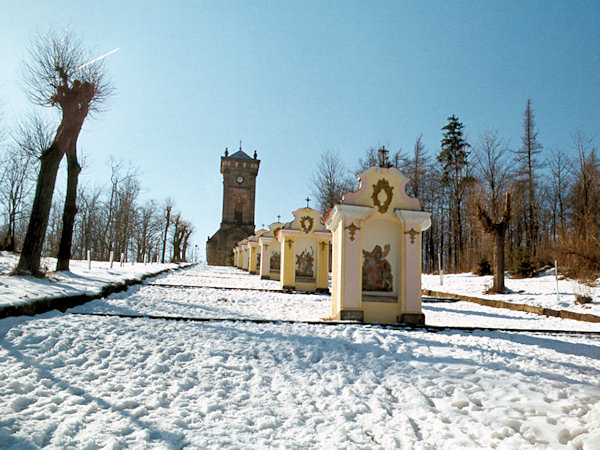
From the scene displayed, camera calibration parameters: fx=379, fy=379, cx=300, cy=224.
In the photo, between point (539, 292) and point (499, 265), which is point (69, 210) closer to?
point (499, 265)

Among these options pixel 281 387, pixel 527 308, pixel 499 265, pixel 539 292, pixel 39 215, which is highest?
pixel 39 215

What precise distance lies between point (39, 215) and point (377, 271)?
914 centimetres

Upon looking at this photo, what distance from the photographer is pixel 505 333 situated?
25.1 feet

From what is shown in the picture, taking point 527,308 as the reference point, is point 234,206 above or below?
above

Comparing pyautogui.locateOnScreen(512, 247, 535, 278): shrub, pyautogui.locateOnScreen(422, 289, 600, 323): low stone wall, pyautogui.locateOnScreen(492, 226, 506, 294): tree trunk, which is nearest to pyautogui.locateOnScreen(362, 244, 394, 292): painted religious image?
pyautogui.locateOnScreen(422, 289, 600, 323): low stone wall

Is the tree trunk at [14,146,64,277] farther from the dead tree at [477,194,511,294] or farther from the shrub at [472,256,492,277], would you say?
the shrub at [472,256,492,277]

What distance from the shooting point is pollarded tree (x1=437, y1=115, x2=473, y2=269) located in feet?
107

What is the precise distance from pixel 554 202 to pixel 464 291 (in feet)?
71.7

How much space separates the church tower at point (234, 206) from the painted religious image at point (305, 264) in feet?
159

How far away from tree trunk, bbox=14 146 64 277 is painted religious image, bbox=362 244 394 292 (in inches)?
342

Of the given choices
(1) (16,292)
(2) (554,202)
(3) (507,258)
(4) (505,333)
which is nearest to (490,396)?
(4) (505,333)

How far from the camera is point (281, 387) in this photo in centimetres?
450

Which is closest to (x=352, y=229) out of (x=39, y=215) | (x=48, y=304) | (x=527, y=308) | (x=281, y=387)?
(x=281, y=387)

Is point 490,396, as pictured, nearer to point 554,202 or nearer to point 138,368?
point 138,368
